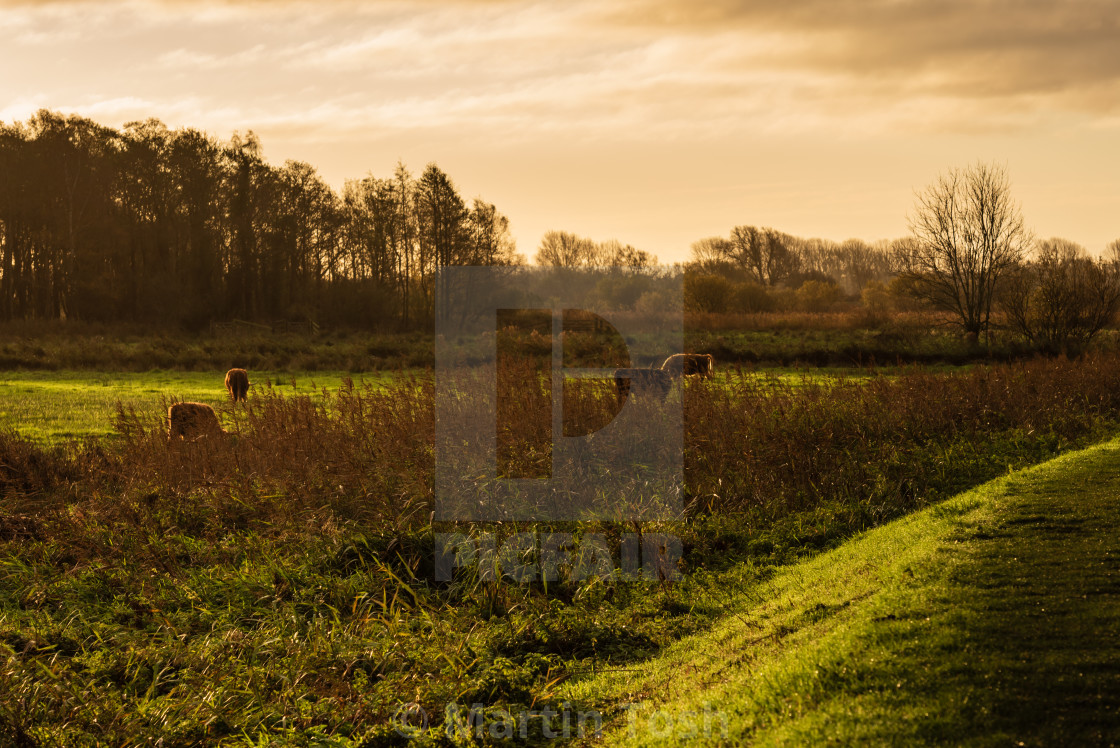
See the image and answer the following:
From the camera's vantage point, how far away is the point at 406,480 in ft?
25.6

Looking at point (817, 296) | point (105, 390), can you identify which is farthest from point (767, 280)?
point (105, 390)

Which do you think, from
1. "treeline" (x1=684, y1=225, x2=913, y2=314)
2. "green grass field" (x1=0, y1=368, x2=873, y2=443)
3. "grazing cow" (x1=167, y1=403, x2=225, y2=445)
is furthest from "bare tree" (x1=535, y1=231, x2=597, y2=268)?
"grazing cow" (x1=167, y1=403, x2=225, y2=445)

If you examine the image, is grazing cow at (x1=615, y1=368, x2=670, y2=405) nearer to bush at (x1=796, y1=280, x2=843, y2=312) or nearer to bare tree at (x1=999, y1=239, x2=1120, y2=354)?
bare tree at (x1=999, y1=239, x2=1120, y2=354)

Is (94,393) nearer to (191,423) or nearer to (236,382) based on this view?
(236,382)

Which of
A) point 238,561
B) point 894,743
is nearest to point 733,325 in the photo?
point 238,561

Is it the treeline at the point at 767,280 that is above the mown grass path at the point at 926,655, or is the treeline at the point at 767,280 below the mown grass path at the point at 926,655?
above

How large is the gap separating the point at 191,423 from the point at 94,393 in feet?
38.9

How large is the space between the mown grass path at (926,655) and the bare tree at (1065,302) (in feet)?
82.2

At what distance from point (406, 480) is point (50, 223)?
143ft

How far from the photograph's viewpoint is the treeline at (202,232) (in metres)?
41.3

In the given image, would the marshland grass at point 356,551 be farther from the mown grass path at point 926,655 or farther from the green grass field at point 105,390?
the green grass field at point 105,390

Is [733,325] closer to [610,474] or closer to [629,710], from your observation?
[610,474]

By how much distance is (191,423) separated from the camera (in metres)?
11.0

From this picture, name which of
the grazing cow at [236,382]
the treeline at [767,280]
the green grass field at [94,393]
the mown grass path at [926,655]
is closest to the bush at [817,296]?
the treeline at [767,280]
